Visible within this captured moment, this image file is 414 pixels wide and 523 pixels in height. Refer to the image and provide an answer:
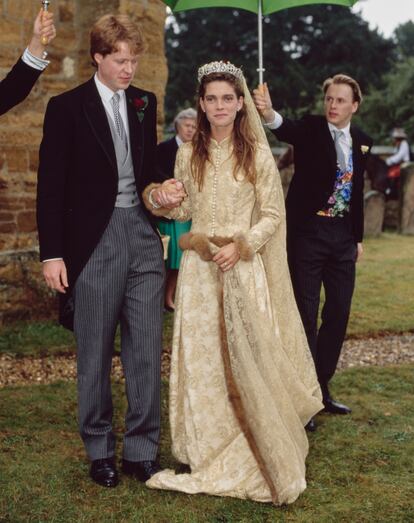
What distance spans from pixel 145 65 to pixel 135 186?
144 inches

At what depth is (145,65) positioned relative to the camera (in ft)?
23.1

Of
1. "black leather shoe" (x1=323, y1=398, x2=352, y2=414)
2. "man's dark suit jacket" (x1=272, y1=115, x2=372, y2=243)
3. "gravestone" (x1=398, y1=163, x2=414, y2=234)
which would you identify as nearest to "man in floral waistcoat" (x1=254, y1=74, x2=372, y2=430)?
"man's dark suit jacket" (x1=272, y1=115, x2=372, y2=243)

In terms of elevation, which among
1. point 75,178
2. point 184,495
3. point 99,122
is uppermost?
point 99,122

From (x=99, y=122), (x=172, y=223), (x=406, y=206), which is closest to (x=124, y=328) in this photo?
(x=99, y=122)

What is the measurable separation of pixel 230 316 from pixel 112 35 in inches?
55.0

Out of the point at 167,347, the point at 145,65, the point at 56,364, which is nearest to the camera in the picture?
the point at 56,364

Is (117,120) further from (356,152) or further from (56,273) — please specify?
(356,152)

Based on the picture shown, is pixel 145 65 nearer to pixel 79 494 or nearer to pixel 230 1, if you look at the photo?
pixel 230 1

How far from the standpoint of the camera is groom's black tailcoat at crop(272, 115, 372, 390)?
4570 mm

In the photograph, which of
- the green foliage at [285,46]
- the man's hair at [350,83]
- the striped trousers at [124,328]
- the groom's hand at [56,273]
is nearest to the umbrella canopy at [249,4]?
the man's hair at [350,83]

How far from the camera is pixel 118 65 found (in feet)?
11.4

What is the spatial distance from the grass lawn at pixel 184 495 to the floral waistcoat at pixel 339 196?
50.3 inches

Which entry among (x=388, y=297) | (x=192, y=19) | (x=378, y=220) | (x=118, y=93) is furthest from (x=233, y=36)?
(x=118, y=93)

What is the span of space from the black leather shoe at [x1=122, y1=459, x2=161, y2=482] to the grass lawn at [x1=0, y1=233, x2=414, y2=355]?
8.53 ft
